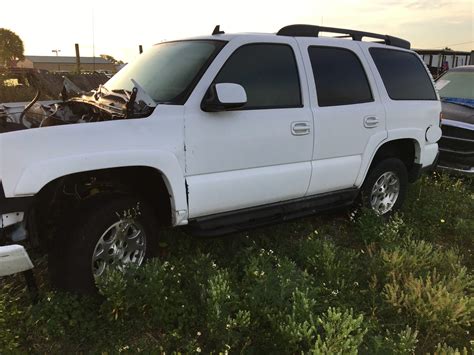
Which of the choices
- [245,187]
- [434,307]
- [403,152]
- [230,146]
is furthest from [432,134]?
[230,146]

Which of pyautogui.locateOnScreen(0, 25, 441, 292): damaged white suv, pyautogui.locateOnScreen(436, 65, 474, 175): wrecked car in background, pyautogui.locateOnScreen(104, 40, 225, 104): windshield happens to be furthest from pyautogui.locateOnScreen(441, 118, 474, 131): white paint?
pyautogui.locateOnScreen(104, 40, 225, 104): windshield

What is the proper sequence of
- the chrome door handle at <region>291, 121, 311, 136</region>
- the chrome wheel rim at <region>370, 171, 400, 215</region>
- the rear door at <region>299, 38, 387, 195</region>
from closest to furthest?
the chrome door handle at <region>291, 121, 311, 136</region>
the rear door at <region>299, 38, 387, 195</region>
the chrome wheel rim at <region>370, 171, 400, 215</region>

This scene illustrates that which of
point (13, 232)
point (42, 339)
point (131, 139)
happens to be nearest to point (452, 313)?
point (131, 139)

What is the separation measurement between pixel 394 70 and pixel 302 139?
176 centimetres

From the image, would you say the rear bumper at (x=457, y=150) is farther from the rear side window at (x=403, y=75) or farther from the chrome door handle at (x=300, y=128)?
the chrome door handle at (x=300, y=128)

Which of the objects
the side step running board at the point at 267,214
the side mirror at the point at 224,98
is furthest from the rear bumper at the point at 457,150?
the side mirror at the point at 224,98

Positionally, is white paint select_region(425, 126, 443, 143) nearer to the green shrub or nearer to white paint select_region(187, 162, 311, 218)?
white paint select_region(187, 162, 311, 218)

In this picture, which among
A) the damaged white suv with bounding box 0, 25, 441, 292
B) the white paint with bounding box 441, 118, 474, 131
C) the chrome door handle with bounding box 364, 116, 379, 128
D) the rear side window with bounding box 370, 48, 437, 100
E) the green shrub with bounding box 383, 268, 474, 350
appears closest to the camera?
the damaged white suv with bounding box 0, 25, 441, 292

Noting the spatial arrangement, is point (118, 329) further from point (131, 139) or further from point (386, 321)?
point (386, 321)

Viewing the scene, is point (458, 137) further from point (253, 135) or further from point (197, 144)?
point (197, 144)

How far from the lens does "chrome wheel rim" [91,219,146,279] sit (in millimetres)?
3242

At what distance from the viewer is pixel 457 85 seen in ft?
27.0

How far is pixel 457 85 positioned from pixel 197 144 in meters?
6.62

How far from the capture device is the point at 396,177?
525cm
